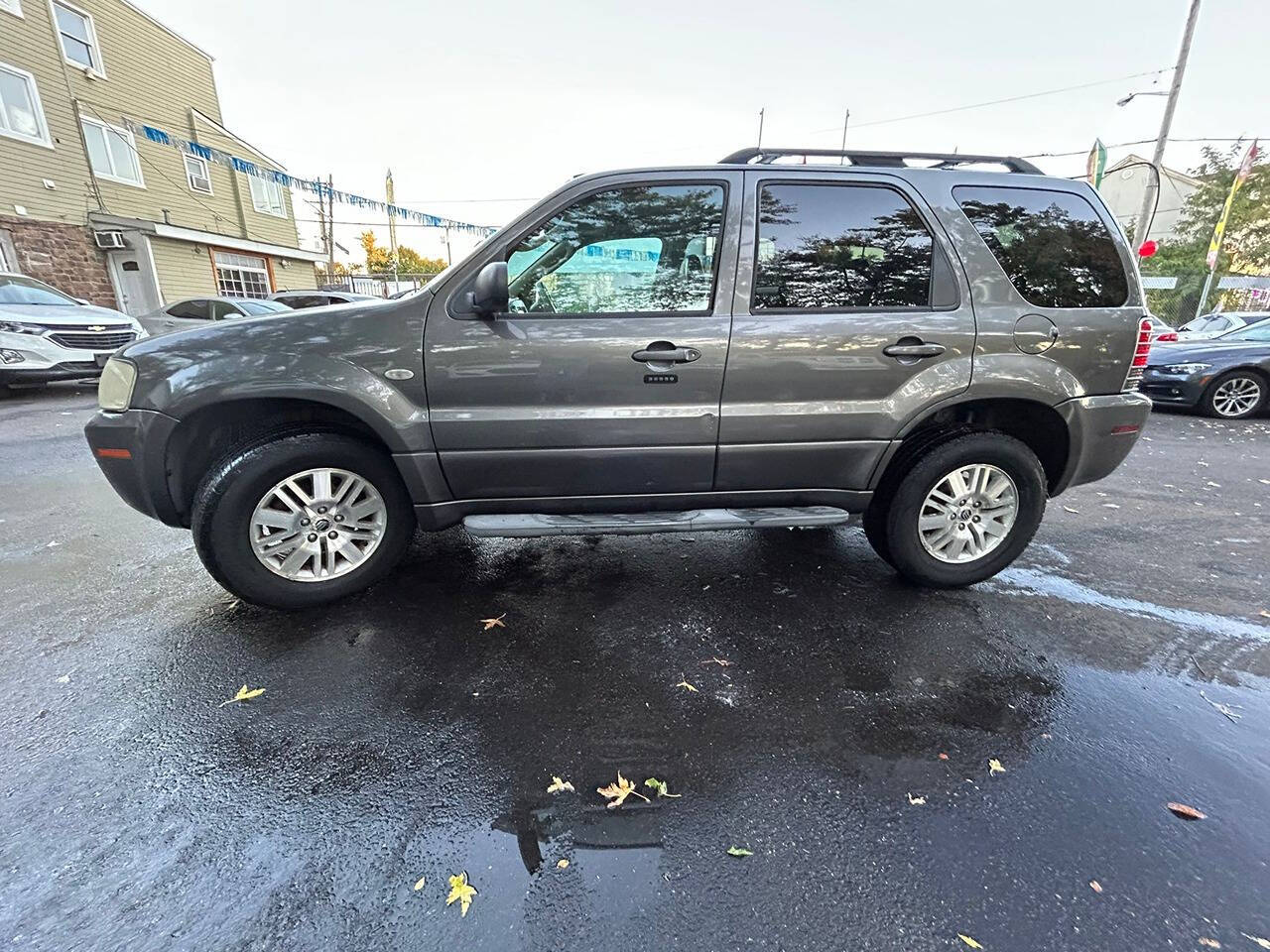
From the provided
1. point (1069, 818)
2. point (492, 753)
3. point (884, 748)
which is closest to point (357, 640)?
point (492, 753)

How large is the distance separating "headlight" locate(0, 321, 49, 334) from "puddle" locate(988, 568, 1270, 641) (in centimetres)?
1152

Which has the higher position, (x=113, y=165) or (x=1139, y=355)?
(x=113, y=165)

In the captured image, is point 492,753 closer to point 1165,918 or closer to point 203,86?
point 1165,918

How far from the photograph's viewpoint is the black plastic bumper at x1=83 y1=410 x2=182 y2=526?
8.37 feet

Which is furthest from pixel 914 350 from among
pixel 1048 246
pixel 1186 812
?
pixel 1186 812

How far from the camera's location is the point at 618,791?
187 centimetres

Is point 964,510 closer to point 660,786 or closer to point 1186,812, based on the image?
point 1186,812

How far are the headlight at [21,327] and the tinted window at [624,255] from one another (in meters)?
9.35

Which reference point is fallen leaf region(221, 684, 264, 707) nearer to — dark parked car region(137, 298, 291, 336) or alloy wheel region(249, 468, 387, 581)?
alloy wheel region(249, 468, 387, 581)

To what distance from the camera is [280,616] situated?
2.83 metres

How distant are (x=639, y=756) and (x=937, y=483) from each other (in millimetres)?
2008

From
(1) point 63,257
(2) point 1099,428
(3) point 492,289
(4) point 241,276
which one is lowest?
(2) point 1099,428

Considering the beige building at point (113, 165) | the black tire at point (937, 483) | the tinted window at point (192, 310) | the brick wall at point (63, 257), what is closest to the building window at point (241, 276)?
the beige building at point (113, 165)

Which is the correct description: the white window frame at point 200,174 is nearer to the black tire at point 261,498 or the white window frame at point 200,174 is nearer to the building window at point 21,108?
the building window at point 21,108
